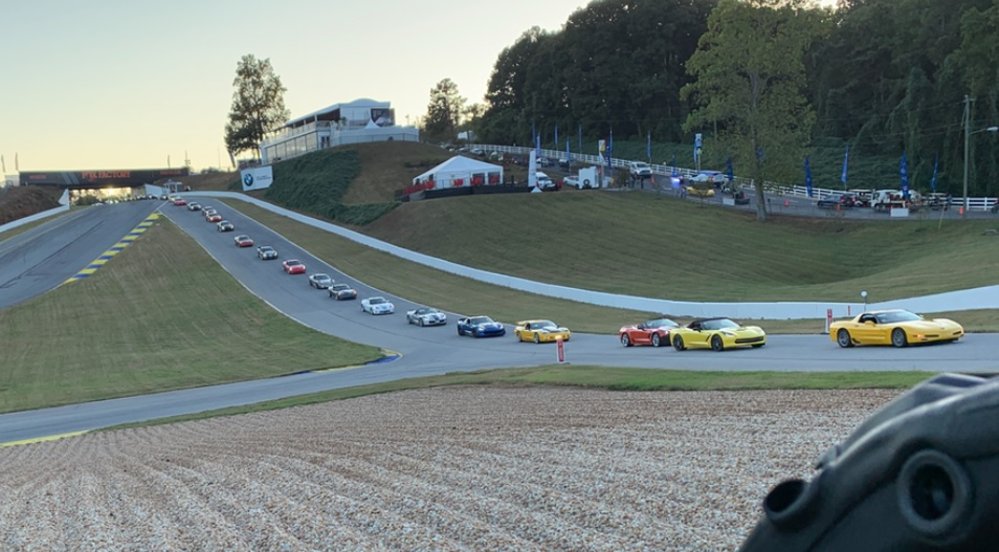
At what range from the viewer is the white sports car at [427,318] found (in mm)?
47406

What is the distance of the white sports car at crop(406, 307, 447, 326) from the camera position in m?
47.4

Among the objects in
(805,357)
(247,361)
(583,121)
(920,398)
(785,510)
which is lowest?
(247,361)

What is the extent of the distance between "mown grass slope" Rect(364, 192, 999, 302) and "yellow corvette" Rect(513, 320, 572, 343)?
34.9 feet

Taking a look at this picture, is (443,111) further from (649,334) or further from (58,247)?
(649,334)

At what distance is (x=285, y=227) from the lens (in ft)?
306

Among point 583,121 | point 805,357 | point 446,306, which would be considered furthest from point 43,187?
point 805,357

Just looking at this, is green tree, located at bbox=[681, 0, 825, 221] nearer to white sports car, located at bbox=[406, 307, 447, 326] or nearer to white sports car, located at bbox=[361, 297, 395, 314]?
white sports car, located at bbox=[361, 297, 395, 314]

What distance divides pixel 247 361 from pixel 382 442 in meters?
27.7

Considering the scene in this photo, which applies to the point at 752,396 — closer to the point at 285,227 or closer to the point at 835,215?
the point at 835,215

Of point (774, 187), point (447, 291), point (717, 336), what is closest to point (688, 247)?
point (447, 291)

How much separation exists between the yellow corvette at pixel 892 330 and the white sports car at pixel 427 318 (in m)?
23.5

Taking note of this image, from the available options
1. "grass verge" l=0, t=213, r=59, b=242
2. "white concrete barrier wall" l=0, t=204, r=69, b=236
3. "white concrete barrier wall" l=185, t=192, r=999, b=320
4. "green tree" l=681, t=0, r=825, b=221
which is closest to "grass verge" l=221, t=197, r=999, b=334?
"white concrete barrier wall" l=185, t=192, r=999, b=320

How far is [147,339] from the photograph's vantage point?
49.3m

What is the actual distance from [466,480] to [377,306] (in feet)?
136
